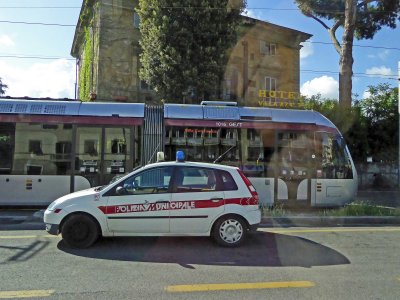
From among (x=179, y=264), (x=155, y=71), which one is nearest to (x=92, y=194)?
(x=179, y=264)

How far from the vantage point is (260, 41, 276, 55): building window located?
31.0 metres

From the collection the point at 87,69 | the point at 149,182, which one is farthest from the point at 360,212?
the point at 87,69

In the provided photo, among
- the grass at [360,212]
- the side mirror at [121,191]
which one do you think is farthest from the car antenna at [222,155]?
the side mirror at [121,191]

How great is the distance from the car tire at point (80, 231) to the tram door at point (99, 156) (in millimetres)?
4538

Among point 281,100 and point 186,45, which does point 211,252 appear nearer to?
point 186,45

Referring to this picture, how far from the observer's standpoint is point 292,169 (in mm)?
12281

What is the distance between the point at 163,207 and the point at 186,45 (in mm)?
13879

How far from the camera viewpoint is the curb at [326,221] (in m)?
10.0

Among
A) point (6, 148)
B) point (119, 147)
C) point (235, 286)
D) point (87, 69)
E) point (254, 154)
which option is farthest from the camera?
point (87, 69)

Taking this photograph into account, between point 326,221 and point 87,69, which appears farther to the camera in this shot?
point 87,69

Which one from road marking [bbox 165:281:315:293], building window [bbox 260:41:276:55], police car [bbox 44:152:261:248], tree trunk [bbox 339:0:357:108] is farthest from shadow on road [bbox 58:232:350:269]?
building window [bbox 260:41:276:55]

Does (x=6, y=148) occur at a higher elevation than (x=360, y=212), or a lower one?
higher

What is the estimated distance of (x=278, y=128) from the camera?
1230cm

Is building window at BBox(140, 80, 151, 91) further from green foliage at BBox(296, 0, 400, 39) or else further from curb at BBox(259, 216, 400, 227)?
curb at BBox(259, 216, 400, 227)
